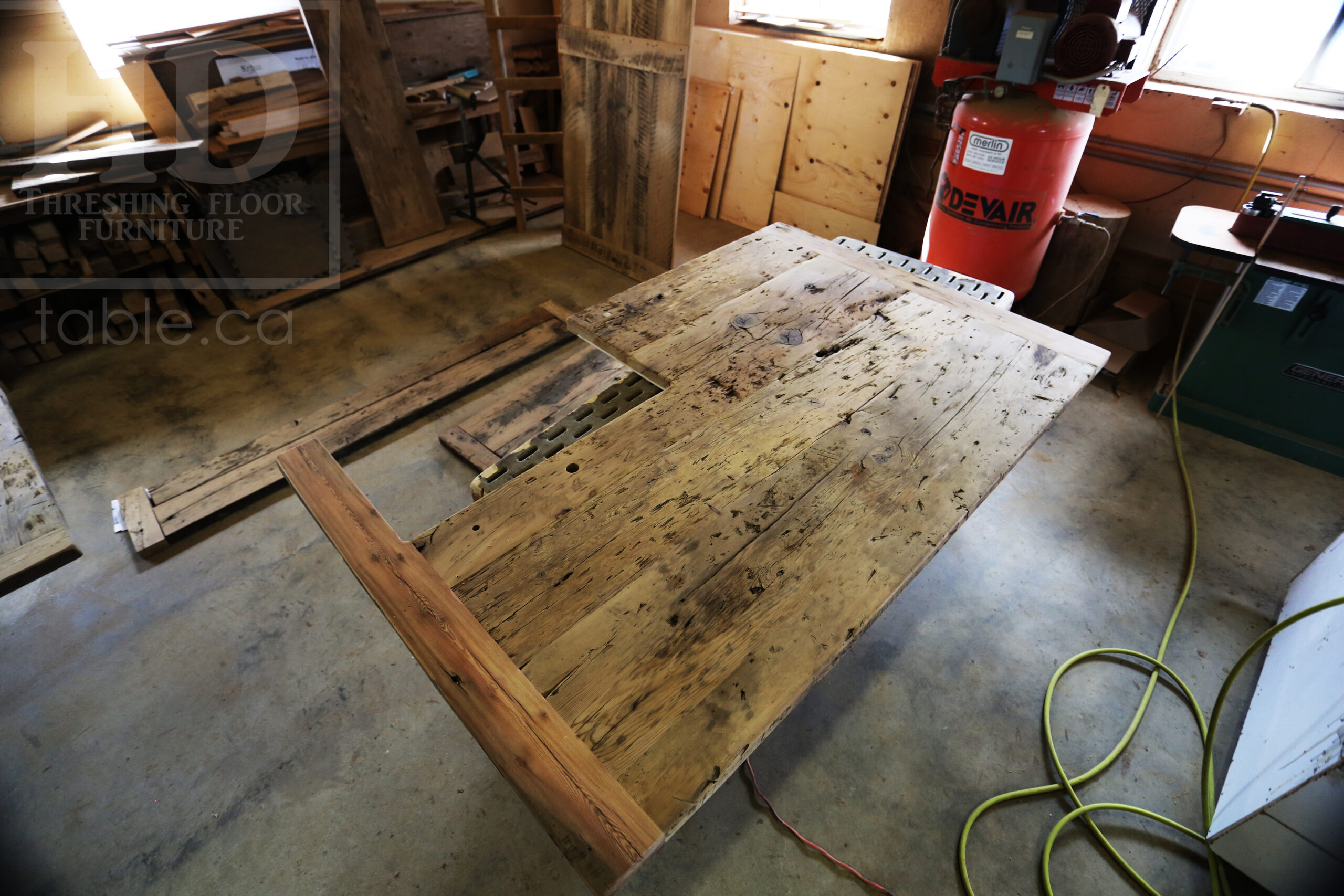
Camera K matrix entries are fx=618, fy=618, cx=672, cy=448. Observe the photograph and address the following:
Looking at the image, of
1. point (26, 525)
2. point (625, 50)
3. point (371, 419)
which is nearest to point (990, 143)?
point (625, 50)

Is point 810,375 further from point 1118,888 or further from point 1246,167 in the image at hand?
point 1246,167

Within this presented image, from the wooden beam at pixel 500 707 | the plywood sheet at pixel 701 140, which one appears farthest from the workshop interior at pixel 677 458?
the plywood sheet at pixel 701 140

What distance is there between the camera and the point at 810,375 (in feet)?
5.72

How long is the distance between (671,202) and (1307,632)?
3.28m

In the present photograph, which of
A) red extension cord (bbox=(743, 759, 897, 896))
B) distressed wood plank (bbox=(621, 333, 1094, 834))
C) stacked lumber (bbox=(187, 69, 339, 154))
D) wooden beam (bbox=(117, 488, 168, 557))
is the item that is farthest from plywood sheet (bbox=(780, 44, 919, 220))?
wooden beam (bbox=(117, 488, 168, 557))

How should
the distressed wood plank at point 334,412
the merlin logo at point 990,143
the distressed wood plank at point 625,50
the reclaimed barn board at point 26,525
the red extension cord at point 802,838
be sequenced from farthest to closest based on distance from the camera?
the distressed wood plank at point 625,50, the merlin logo at point 990,143, the distressed wood plank at point 334,412, the red extension cord at point 802,838, the reclaimed barn board at point 26,525

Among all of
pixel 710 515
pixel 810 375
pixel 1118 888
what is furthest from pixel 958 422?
pixel 1118 888

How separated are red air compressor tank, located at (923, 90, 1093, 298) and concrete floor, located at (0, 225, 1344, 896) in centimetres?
93

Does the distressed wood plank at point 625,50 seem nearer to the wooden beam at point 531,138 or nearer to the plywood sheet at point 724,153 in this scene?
the wooden beam at point 531,138

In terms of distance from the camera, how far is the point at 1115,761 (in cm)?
185

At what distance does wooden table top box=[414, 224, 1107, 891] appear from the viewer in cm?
106

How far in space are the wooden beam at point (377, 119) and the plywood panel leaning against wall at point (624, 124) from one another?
3.27 ft

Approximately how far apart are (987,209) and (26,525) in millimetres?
3606

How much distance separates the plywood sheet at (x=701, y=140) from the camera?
4336 millimetres
